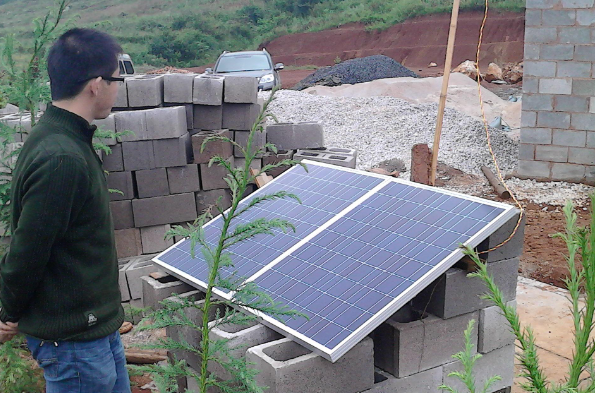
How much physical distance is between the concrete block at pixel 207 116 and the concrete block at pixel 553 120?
6325mm

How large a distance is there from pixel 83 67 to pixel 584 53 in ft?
33.0

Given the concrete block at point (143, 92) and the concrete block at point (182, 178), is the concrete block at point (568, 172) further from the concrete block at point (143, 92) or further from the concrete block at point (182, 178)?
the concrete block at point (143, 92)

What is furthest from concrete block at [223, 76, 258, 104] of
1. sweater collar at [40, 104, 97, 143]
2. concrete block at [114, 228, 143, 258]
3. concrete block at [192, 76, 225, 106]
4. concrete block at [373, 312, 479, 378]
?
sweater collar at [40, 104, 97, 143]

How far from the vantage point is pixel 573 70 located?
11.0m

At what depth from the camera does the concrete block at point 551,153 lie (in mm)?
11352

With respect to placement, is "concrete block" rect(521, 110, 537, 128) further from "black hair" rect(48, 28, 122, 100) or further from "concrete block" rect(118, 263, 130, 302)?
"black hair" rect(48, 28, 122, 100)

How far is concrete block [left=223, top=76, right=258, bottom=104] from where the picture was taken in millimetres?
7652

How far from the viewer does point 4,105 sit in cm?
1316

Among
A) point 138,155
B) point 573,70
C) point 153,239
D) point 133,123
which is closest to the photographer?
point 133,123

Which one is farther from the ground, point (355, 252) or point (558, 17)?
point (558, 17)

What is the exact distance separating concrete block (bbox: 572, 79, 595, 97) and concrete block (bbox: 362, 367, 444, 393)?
832 centimetres

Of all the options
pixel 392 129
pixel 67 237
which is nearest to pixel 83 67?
pixel 67 237

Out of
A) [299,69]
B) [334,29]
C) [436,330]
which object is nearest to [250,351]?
[436,330]

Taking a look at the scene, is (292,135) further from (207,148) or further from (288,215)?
(288,215)
